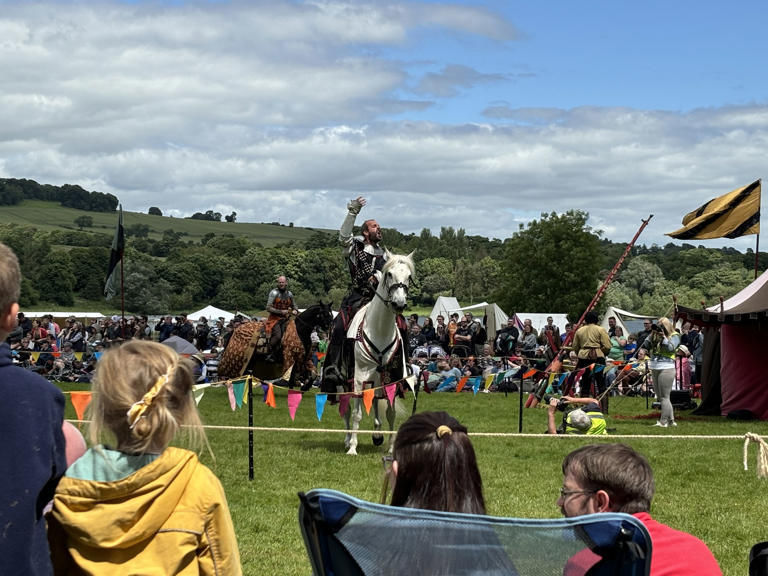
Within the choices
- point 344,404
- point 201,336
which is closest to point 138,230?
point 201,336

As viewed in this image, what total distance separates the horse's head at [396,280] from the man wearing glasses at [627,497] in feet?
26.4

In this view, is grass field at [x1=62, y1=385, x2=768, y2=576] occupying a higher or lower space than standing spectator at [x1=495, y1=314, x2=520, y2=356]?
lower

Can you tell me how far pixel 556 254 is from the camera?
236 feet

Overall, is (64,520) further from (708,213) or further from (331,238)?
(331,238)

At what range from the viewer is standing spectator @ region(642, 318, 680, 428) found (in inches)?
615

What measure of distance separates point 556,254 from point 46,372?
51.6 meters

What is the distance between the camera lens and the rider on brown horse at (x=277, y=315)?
19766 millimetres

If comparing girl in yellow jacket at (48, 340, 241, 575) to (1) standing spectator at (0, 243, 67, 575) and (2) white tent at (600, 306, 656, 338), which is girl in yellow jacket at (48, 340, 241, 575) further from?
(2) white tent at (600, 306, 656, 338)

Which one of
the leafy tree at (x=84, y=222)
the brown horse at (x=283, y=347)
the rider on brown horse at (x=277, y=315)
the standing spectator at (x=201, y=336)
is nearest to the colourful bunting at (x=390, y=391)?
the brown horse at (x=283, y=347)

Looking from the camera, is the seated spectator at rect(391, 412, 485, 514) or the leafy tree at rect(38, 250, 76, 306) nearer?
the seated spectator at rect(391, 412, 485, 514)

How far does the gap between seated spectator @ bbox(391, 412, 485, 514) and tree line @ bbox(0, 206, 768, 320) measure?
66.9m

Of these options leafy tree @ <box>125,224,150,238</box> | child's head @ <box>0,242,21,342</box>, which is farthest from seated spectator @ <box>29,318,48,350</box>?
leafy tree @ <box>125,224,150,238</box>

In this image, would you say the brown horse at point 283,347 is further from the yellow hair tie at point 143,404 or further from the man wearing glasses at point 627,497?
the yellow hair tie at point 143,404

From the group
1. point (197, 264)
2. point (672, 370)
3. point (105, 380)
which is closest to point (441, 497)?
point (105, 380)
